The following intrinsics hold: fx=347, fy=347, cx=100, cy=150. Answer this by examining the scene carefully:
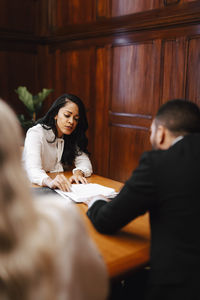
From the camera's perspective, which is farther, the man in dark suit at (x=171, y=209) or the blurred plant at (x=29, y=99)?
the blurred plant at (x=29, y=99)

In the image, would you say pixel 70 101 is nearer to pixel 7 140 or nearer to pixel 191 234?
pixel 191 234

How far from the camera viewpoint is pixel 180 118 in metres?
1.49

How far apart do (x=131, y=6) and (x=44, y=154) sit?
2.41 meters

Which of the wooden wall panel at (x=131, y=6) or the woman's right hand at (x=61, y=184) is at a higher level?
the wooden wall panel at (x=131, y=6)

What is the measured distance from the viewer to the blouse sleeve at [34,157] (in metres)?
2.39

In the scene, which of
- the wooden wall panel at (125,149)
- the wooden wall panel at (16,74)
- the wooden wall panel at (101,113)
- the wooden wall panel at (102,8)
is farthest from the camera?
the wooden wall panel at (16,74)

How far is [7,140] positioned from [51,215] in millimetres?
202

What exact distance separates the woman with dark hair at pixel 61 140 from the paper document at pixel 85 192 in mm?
390

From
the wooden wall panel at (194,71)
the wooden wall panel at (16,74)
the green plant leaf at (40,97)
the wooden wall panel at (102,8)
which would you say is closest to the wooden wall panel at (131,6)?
the wooden wall panel at (102,8)

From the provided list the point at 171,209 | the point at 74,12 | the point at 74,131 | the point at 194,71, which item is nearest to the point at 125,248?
the point at 171,209

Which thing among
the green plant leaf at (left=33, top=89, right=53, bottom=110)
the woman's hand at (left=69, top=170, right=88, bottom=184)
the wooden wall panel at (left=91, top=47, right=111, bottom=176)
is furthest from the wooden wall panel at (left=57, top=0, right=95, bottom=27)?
the woman's hand at (left=69, top=170, right=88, bottom=184)

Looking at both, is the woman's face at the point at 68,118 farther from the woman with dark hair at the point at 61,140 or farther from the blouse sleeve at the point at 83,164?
the blouse sleeve at the point at 83,164

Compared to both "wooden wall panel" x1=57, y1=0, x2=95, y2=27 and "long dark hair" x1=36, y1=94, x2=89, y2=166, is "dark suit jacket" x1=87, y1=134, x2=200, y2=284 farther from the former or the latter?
"wooden wall panel" x1=57, y1=0, x2=95, y2=27

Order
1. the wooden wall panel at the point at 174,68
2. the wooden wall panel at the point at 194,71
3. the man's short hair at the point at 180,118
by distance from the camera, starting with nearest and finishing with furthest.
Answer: the man's short hair at the point at 180,118
the wooden wall panel at the point at 194,71
the wooden wall panel at the point at 174,68
